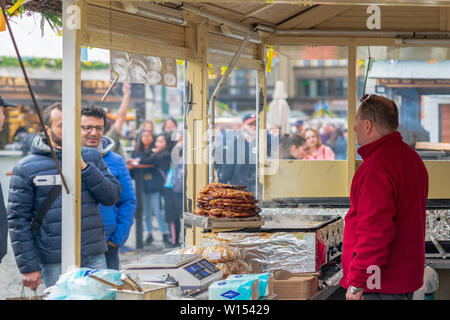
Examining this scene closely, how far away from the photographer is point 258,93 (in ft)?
19.6

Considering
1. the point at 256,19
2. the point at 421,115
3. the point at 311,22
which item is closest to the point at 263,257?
the point at 256,19

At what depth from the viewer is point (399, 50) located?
6043 millimetres

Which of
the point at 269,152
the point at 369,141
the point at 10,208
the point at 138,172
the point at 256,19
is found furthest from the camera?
the point at 138,172

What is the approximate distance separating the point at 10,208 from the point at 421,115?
14.5ft

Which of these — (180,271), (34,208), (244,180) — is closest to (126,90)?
(244,180)

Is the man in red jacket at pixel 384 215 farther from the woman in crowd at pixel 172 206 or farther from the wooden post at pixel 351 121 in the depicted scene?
the woman in crowd at pixel 172 206

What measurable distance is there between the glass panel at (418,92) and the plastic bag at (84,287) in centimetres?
435

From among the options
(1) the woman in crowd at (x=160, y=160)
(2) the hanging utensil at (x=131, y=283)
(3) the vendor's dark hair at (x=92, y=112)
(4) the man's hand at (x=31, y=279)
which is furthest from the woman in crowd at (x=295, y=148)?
(2) the hanging utensil at (x=131, y=283)

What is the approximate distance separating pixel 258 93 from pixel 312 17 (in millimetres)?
858

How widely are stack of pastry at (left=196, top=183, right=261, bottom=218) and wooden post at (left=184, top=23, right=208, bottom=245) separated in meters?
1.06

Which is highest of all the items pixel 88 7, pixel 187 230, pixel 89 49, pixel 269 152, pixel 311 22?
pixel 311 22

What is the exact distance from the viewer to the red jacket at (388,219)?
8.55ft

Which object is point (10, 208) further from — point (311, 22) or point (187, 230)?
point (311, 22)

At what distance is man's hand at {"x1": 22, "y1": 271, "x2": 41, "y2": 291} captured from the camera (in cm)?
350
